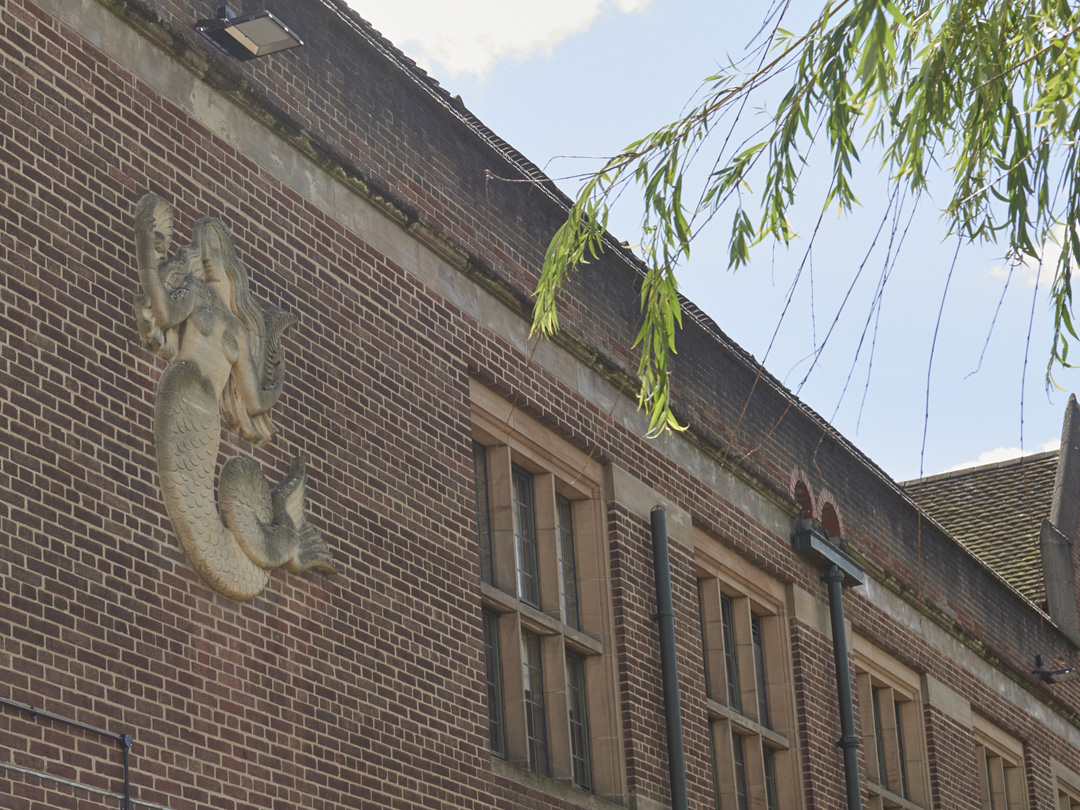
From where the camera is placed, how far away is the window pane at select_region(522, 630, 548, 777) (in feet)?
40.5

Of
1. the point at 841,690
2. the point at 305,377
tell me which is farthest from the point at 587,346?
the point at 841,690

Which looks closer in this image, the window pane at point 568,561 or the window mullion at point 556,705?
the window mullion at point 556,705

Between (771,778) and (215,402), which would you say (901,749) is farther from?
(215,402)

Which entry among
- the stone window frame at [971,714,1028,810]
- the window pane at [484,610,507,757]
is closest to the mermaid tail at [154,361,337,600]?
the window pane at [484,610,507,757]

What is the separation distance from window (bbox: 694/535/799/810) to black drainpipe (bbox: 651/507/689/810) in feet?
3.53

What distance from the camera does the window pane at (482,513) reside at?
12156 millimetres

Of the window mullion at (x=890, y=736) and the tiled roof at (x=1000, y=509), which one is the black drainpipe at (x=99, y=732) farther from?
the tiled roof at (x=1000, y=509)

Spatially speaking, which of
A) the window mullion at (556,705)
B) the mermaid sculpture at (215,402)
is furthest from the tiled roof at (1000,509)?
the mermaid sculpture at (215,402)

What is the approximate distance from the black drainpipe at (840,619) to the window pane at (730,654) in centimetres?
122

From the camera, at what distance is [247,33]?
9898mm

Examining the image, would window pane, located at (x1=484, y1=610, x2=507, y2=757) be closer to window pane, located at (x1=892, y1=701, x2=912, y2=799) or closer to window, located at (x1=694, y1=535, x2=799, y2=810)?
window, located at (x1=694, y1=535, x2=799, y2=810)

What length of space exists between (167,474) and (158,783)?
1.53 m

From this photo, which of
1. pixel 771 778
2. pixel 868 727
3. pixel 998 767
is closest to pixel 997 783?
pixel 998 767

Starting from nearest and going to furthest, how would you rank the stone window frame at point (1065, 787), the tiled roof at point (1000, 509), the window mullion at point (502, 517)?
the window mullion at point (502, 517), the stone window frame at point (1065, 787), the tiled roof at point (1000, 509)
